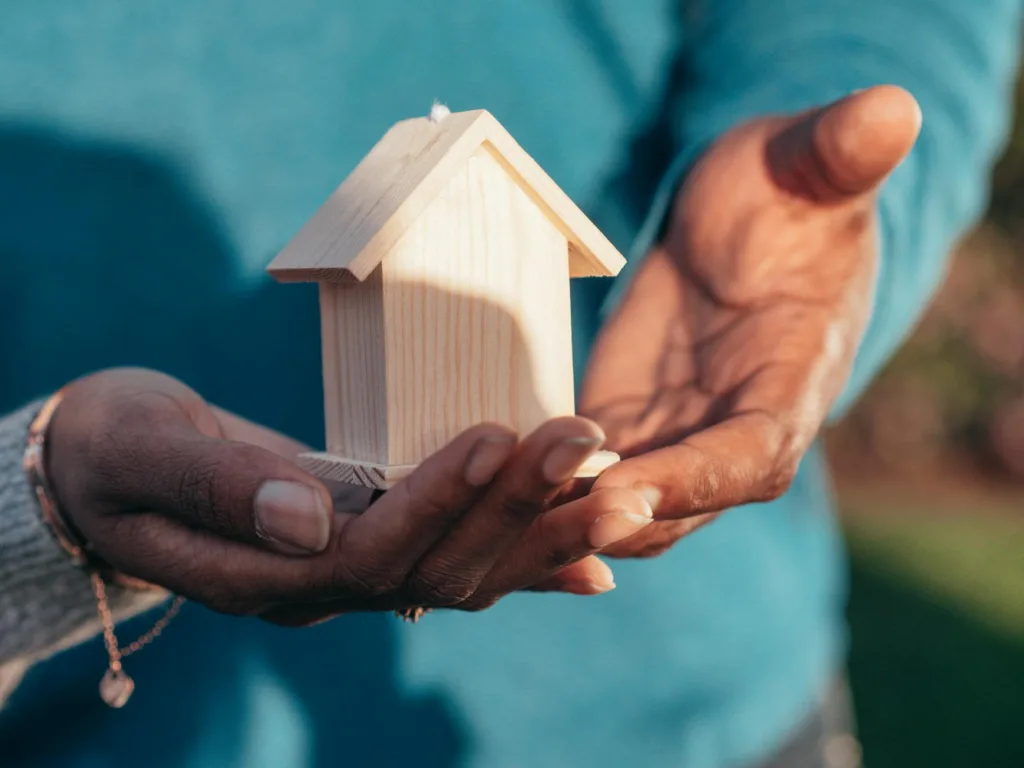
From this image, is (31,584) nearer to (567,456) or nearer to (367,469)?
(367,469)

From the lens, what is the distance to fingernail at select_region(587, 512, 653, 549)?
1425mm

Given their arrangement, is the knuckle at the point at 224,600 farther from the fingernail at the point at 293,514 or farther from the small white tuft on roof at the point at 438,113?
the small white tuft on roof at the point at 438,113

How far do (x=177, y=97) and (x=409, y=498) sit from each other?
1.46 metres

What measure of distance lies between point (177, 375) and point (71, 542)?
703mm

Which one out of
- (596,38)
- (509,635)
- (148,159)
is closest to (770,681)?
(509,635)

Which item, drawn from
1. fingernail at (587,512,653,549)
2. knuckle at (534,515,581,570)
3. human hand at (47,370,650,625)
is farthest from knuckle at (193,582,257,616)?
fingernail at (587,512,653,549)

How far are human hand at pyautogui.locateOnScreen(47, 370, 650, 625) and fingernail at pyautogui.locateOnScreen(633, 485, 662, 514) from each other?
3 centimetres

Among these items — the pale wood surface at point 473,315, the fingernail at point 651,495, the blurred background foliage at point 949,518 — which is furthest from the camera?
the blurred background foliage at point 949,518

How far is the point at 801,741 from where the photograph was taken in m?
2.84

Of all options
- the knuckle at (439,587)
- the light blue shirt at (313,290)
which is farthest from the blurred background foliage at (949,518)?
the knuckle at (439,587)

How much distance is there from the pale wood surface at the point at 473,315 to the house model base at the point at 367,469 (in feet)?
0.15

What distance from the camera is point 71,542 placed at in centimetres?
193

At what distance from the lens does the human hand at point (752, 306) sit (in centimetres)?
179

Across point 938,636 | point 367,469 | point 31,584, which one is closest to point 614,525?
point 367,469
